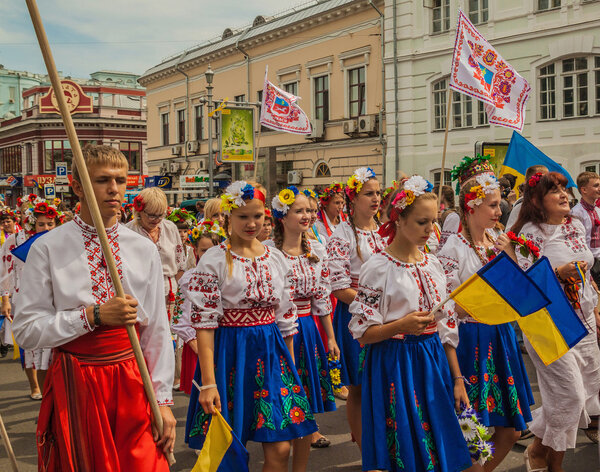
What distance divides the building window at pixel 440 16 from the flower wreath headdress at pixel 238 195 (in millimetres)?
18993

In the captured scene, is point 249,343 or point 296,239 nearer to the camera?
point 249,343

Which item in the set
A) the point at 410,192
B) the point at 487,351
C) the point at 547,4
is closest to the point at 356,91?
the point at 547,4

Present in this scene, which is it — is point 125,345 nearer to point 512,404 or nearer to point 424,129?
point 512,404

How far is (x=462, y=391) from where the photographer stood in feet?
12.4

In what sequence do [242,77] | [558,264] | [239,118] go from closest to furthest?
[558,264], [239,118], [242,77]

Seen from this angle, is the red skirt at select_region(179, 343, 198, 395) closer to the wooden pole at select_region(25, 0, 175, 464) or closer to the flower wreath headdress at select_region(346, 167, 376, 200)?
the flower wreath headdress at select_region(346, 167, 376, 200)

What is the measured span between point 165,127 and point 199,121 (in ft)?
15.0

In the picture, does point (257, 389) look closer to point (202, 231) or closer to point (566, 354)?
point (566, 354)

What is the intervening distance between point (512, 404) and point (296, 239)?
2.08 meters

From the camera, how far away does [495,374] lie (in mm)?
4355

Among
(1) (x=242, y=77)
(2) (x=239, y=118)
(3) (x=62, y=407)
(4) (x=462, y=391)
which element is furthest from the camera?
(1) (x=242, y=77)

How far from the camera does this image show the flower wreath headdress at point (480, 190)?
452 cm

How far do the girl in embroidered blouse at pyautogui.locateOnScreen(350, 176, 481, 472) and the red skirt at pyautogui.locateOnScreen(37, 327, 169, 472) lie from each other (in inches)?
51.2

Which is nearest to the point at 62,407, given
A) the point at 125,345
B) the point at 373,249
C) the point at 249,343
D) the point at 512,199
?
the point at 125,345
